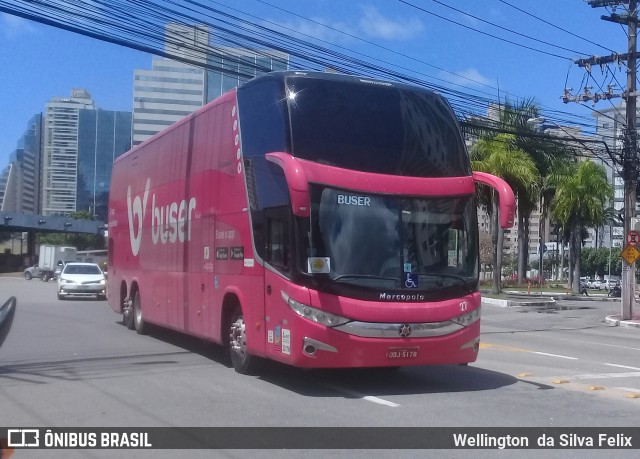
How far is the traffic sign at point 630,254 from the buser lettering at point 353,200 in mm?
20189

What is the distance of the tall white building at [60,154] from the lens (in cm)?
16412

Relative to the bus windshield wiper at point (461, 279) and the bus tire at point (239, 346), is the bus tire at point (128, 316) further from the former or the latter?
the bus windshield wiper at point (461, 279)

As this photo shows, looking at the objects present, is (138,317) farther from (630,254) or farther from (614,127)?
(614,127)

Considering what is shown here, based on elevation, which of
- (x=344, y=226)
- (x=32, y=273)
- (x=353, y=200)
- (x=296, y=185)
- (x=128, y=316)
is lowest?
(x=32, y=273)

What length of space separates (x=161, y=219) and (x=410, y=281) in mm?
7456

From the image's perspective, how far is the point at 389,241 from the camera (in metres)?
10.8

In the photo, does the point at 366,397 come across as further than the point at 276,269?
No

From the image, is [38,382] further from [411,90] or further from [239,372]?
[411,90]

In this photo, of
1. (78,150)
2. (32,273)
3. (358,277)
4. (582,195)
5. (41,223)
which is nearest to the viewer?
(358,277)

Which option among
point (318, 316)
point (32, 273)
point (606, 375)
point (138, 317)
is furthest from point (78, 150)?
point (318, 316)

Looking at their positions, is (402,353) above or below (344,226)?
below

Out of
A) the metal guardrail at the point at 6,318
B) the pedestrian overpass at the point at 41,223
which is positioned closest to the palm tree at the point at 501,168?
the metal guardrail at the point at 6,318

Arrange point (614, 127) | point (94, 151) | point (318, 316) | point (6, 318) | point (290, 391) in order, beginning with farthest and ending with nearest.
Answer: point (94, 151), point (614, 127), point (6, 318), point (290, 391), point (318, 316)

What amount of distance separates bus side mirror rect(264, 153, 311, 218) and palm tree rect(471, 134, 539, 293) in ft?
87.6
